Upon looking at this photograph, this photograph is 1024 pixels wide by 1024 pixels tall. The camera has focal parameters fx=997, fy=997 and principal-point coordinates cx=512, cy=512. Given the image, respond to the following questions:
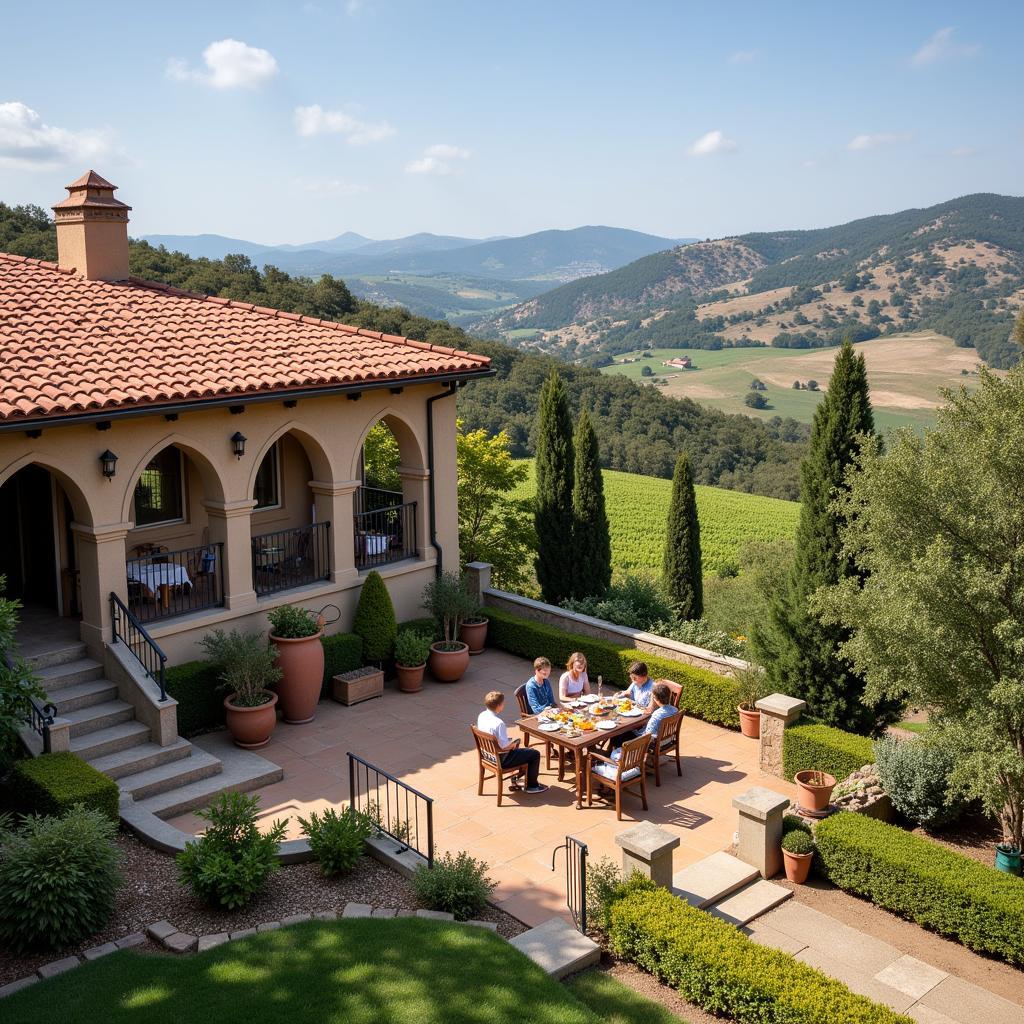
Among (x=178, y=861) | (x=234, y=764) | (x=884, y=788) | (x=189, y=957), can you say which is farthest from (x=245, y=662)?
(x=884, y=788)

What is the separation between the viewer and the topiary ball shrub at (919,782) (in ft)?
34.9

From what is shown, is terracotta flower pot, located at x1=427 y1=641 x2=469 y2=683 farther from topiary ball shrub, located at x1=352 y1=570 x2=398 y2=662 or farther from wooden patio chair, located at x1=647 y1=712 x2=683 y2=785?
wooden patio chair, located at x1=647 y1=712 x2=683 y2=785

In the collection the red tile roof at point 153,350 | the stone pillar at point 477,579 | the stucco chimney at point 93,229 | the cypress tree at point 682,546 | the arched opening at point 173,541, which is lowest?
the cypress tree at point 682,546

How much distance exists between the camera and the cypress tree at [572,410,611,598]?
2145cm

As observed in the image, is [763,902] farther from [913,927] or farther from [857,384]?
[857,384]

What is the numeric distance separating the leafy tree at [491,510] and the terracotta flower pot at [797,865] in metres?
12.3

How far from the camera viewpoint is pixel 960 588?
884 cm

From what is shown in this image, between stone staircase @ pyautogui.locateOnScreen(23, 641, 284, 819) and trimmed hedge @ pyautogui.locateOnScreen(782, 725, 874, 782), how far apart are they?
621cm

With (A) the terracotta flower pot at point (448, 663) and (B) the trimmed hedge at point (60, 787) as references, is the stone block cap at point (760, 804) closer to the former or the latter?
(A) the terracotta flower pot at point (448, 663)

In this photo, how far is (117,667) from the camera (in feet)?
40.4

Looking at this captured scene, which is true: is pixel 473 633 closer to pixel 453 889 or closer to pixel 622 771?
pixel 622 771

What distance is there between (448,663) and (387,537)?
8.40 feet

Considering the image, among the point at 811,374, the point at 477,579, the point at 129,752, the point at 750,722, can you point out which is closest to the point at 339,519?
the point at 477,579

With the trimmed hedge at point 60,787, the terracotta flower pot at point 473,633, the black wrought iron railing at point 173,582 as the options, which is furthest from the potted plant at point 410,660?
the trimmed hedge at point 60,787
